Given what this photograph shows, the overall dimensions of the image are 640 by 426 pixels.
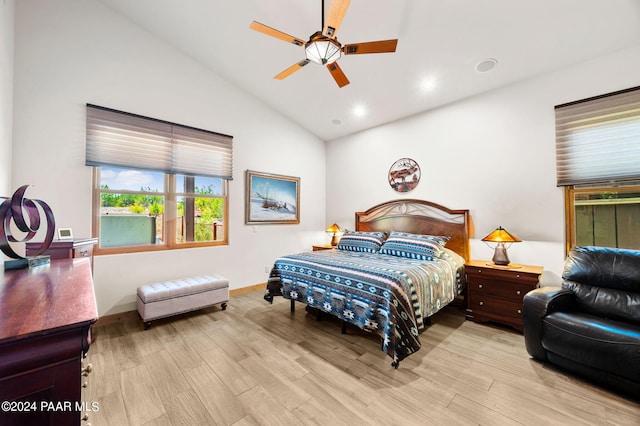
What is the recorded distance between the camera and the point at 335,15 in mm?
2088

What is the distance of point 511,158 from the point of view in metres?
3.46

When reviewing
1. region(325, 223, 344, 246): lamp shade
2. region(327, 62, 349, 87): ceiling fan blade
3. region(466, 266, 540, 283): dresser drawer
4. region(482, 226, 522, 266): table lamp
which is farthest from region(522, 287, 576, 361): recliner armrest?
region(325, 223, 344, 246): lamp shade

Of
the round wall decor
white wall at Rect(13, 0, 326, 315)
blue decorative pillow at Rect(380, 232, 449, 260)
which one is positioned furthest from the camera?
the round wall decor

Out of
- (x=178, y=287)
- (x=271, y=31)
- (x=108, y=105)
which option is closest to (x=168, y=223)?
(x=178, y=287)

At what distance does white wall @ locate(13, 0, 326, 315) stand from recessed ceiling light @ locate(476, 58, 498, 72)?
11.3 feet

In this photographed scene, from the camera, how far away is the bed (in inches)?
91.9

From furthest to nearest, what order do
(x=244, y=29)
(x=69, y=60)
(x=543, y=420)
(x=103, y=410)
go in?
1. (x=244, y=29)
2. (x=69, y=60)
3. (x=103, y=410)
4. (x=543, y=420)

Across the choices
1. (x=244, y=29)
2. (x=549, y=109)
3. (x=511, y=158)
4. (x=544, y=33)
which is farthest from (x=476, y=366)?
(x=244, y=29)

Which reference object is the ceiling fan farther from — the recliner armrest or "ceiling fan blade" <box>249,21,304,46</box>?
the recliner armrest

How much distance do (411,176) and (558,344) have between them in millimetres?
2891

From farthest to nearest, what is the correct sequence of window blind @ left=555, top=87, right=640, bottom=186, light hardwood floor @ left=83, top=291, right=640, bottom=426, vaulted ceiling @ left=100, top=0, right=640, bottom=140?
window blind @ left=555, top=87, right=640, bottom=186 → vaulted ceiling @ left=100, top=0, right=640, bottom=140 → light hardwood floor @ left=83, top=291, right=640, bottom=426

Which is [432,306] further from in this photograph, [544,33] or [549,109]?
[544,33]

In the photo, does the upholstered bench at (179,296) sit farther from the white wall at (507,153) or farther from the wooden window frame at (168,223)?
the white wall at (507,153)

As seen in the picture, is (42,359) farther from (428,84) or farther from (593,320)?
(428,84)
